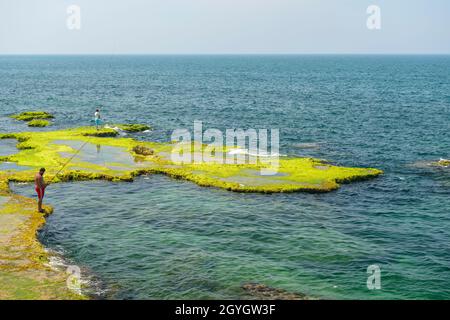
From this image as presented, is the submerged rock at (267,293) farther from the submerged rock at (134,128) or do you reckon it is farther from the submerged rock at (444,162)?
the submerged rock at (134,128)

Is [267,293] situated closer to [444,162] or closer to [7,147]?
[444,162]

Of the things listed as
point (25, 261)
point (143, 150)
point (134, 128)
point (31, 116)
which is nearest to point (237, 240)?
point (25, 261)

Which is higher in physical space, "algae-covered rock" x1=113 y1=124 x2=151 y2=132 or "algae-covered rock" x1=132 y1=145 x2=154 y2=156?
"algae-covered rock" x1=113 y1=124 x2=151 y2=132

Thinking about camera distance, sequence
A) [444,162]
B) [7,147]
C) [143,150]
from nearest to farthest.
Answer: [444,162] < [143,150] < [7,147]

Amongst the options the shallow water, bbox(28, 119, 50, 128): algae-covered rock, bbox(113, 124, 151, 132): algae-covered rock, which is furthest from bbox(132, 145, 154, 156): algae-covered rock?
bbox(28, 119, 50, 128): algae-covered rock

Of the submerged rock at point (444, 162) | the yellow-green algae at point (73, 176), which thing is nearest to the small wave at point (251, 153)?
A: the yellow-green algae at point (73, 176)

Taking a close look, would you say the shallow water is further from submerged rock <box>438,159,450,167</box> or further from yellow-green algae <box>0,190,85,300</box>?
submerged rock <box>438,159,450,167</box>
